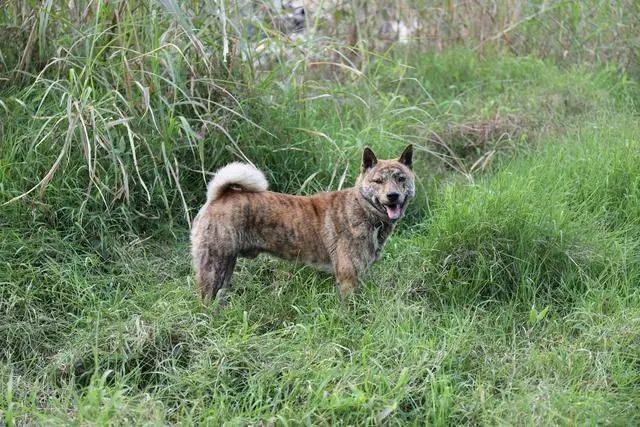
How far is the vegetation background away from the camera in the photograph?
442cm

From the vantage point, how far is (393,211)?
17.7ft

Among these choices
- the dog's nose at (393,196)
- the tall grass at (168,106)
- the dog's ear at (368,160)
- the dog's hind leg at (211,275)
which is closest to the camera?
the dog's hind leg at (211,275)

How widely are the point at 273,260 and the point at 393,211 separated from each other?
95 centimetres

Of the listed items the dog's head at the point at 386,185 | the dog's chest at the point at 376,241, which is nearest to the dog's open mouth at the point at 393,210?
the dog's head at the point at 386,185

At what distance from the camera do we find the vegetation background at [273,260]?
174 inches

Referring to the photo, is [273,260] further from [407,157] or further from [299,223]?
[407,157]

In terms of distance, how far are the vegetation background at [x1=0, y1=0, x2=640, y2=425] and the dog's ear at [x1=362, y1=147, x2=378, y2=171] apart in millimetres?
597

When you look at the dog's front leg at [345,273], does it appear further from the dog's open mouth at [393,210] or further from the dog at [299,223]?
the dog's open mouth at [393,210]

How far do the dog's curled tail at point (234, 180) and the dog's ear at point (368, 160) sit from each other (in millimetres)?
654

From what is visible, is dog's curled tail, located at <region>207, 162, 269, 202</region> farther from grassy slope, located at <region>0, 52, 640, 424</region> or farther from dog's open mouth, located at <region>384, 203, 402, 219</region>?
dog's open mouth, located at <region>384, 203, 402, 219</region>

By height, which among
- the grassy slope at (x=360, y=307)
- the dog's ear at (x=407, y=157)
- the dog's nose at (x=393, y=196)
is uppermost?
the dog's ear at (x=407, y=157)

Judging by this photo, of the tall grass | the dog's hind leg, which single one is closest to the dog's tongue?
the tall grass

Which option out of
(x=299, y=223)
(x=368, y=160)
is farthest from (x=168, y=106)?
(x=368, y=160)

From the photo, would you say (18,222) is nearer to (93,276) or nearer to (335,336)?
(93,276)
